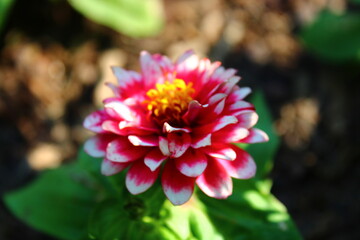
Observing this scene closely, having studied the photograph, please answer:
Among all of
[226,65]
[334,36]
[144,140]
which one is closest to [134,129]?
[144,140]

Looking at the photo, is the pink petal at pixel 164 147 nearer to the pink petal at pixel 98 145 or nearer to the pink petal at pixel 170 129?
the pink petal at pixel 170 129

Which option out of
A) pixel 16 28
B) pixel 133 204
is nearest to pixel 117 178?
pixel 133 204

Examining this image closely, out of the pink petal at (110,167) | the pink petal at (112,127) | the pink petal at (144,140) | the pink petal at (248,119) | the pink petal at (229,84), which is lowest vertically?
the pink petal at (110,167)

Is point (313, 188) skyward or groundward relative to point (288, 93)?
groundward

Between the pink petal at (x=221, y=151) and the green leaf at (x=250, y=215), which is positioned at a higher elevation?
the pink petal at (x=221, y=151)

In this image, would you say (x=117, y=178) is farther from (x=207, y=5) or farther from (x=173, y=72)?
(x=207, y=5)

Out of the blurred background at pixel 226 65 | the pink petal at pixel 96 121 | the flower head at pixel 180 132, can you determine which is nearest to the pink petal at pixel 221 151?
the flower head at pixel 180 132
